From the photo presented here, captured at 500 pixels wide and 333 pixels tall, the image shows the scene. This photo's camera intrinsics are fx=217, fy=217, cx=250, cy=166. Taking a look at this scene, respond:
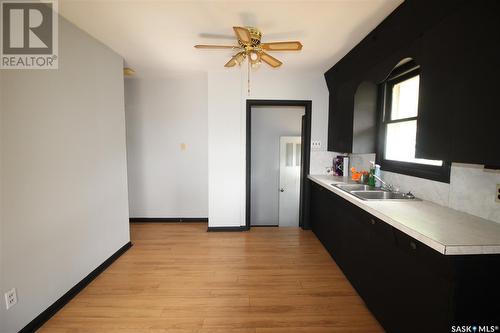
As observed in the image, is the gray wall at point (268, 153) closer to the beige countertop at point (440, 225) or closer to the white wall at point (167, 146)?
the white wall at point (167, 146)

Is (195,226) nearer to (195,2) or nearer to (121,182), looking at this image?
(121,182)

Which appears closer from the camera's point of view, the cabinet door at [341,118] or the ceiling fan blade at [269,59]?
the ceiling fan blade at [269,59]

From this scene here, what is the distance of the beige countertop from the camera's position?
1084 mm

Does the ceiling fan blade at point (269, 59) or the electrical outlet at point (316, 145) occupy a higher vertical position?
the ceiling fan blade at point (269, 59)

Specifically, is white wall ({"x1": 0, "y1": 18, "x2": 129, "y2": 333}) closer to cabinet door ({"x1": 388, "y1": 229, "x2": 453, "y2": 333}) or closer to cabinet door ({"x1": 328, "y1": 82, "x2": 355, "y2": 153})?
cabinet door ({"x1": 388, "y1": 229, "x2": 453, "y2": 333})

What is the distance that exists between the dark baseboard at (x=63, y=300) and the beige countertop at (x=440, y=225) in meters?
2.77

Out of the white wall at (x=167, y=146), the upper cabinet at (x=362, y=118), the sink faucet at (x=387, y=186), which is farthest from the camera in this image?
the white wall at (x=167, y=146)

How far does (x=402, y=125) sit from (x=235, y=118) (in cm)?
225

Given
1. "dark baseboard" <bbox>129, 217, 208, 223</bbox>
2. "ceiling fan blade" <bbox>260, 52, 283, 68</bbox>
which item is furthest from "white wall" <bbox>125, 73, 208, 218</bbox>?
"ceiling fan blade" <bbox>260, 52, 283, 68</bbox>

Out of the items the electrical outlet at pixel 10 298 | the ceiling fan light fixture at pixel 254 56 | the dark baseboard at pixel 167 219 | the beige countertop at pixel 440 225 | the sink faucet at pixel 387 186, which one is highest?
the ceiling fan light fixture at pixel 254 56

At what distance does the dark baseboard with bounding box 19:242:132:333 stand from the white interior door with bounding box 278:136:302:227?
3.14 m

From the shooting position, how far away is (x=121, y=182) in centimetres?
288

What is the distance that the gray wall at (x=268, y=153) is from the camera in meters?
4.74

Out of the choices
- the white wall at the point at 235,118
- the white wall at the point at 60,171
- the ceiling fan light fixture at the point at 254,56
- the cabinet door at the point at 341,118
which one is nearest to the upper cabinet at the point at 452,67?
the cabinet door at the point at 341,118
